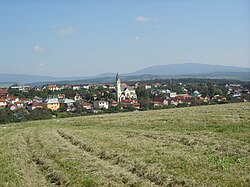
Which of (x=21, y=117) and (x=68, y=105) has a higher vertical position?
(x=21, y=117)

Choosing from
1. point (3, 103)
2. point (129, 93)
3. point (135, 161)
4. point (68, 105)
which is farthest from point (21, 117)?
point (129, 93)

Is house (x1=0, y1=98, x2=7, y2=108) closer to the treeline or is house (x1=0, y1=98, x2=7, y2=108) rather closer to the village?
the village

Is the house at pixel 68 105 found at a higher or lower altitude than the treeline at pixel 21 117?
lower

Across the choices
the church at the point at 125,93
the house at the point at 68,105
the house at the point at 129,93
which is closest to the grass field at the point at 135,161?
the house at the point at 68,105

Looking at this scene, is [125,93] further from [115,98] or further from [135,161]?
[135,161]

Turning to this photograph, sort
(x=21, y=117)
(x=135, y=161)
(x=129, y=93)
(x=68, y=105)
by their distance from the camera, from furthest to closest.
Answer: (x=129, y=93), (x=68, y=105), (x=21, y=117), (x=135, y=161)

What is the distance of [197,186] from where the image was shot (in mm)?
9492

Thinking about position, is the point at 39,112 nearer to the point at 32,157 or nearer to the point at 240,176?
the point at 32,157

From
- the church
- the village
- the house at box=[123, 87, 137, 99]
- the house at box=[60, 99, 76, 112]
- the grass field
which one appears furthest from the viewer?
the house at box=[123, 87, 137, 99]

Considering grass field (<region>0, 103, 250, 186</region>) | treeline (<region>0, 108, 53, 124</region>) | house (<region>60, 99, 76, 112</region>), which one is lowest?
house (<region>60, 99, 76, 112</region>)

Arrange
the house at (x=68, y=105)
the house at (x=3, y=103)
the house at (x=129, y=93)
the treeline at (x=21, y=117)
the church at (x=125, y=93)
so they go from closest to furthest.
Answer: the treeline at (x=21, y=117) → the house at (x=68, y=105) → the house at (x=3, y=103) → the church at (x=125, y=93) → the house at (x=129, y=93)

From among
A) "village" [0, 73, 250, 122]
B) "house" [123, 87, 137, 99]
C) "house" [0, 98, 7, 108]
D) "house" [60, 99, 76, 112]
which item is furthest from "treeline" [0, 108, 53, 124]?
"house" [123, 87, 137, 99]

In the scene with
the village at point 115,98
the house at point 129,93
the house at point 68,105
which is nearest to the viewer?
the house at point 68,105

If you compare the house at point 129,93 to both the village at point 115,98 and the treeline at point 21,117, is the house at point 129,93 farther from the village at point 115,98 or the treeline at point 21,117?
the treeline at point 21,117
